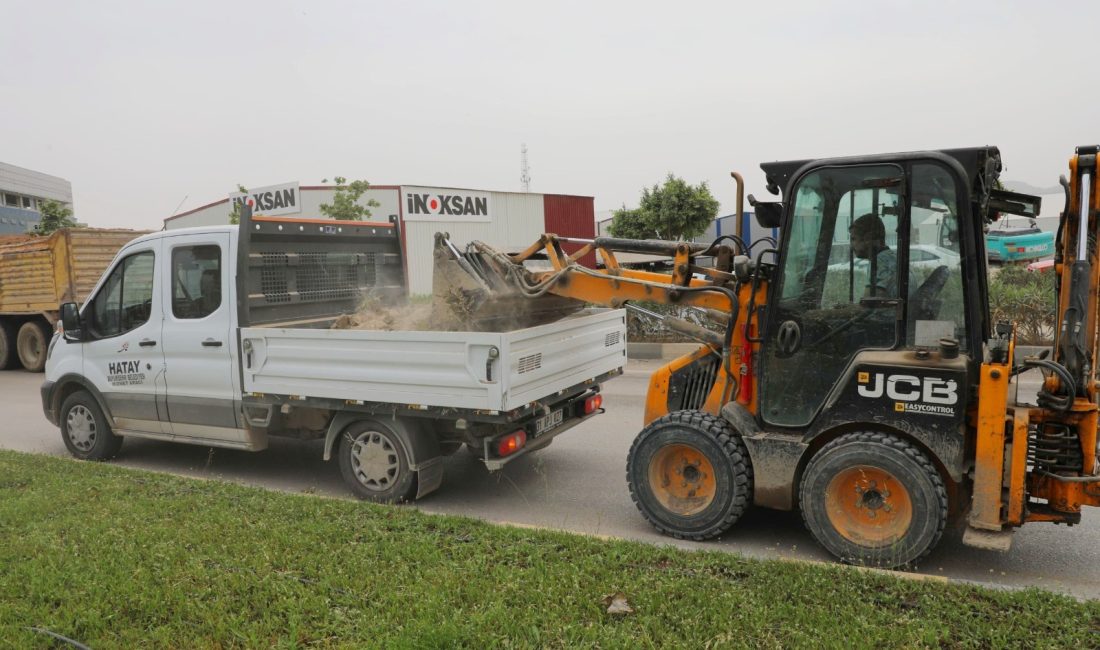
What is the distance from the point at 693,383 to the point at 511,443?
1383 mm

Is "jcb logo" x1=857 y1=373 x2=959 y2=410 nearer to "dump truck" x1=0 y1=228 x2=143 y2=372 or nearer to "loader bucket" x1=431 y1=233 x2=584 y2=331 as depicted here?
"loader bucket" x1=431 y1=233 x2=584 y2=331

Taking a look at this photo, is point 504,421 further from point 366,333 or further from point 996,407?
point 996,407

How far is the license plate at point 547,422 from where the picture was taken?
589cm

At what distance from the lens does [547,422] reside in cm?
601

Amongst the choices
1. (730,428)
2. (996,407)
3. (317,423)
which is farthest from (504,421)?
(996,407)

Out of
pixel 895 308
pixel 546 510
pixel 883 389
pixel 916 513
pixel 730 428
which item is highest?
pixel 895 308

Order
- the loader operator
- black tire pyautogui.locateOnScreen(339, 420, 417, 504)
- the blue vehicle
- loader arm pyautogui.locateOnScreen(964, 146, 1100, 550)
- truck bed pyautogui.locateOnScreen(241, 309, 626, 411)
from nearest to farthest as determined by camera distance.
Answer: loader arm pyautogui.locateOnScreen(964, 146, 1100, 550), the loader operator, truck bed pyautogui.locateOnScreen(241, 309, 626, 411), black tire pyautogui.locateOnScreen(339, 420, 417, 504), the blue vehicle

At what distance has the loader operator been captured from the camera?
4.38m

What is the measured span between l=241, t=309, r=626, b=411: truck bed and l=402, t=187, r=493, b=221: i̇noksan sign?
22576 mm

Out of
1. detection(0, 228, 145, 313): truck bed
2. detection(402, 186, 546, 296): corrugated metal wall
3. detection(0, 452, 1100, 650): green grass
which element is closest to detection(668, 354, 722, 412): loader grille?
detection(0, 452, 1100, 650): green grass

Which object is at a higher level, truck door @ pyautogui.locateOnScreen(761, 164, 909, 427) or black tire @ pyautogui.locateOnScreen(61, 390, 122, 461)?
truck door @ pyautogui.locateOnScreen(761, 164, 909, 427)

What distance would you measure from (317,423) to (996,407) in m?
4.84

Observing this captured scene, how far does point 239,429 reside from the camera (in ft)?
21.3

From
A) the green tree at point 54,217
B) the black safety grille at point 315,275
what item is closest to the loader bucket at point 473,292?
the black safety grille at point 315,275
